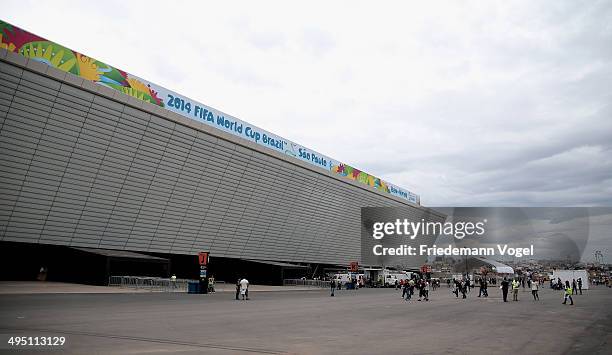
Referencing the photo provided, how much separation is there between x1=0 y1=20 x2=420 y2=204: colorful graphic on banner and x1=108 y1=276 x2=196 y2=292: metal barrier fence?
1764 centimetres

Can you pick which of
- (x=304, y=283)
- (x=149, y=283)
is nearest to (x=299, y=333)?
(x=149, y=283)

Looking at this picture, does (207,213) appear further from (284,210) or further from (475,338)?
(475,338)

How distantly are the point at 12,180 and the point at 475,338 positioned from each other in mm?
39865

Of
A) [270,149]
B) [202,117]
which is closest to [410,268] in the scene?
[270,149]

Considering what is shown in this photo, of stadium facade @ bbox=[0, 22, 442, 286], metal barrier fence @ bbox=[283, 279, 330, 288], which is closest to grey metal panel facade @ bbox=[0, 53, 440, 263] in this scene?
stadium facade @ bbox=[0, 22, 442, 286]

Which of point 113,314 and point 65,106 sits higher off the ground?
point 65,106

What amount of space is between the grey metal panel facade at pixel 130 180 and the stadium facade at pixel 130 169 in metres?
0.11

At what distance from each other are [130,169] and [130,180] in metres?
1.29

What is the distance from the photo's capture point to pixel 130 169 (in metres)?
47.7

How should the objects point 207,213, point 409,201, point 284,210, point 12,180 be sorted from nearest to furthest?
point 12,180 → point 207,213 → point 284,210 → point 409,201

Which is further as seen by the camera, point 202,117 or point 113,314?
point 202,117

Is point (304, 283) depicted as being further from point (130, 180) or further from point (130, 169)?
point (130, 169)

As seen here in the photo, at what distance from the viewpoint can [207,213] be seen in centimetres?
5881

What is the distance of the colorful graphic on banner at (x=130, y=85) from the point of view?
1469 inches
